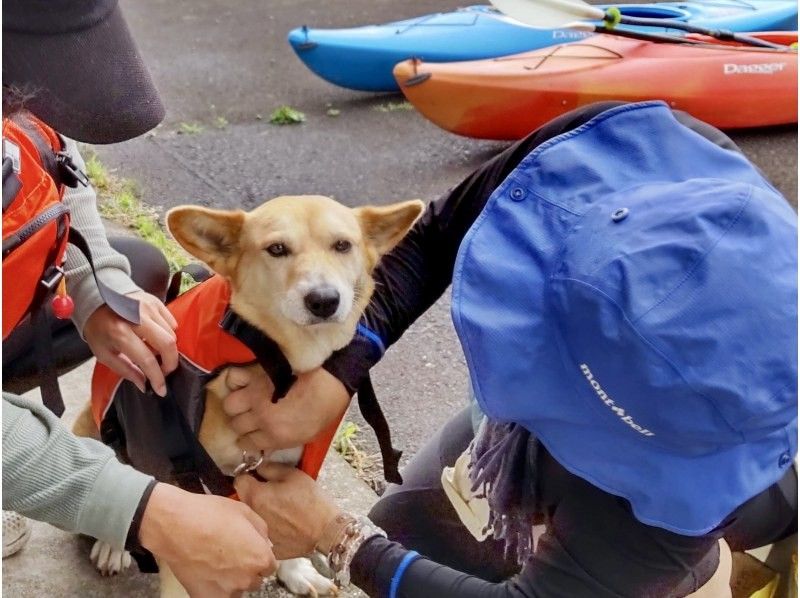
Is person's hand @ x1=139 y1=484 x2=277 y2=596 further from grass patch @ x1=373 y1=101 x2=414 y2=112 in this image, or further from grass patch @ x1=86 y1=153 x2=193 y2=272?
grass patch @ x1=373 y1=101 x2=414 y2=112

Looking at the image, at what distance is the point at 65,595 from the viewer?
75.2 inches

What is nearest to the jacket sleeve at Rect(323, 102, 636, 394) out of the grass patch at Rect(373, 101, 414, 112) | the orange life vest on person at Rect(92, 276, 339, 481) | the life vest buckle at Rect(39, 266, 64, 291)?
the orange life vest on person at Rect(92, 276, 339, 481)

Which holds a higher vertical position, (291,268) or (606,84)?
(291,268)

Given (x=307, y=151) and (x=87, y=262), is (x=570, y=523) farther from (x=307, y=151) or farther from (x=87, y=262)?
(x=307, y=151)

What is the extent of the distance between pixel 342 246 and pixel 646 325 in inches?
39.3

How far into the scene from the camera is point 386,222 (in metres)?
1.90

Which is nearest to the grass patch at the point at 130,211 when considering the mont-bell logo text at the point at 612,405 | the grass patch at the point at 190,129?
the grass patch at the point at 190,129

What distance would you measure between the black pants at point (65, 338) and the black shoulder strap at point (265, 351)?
0.40 metres

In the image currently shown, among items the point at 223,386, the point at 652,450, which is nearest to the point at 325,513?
the point at 223,386

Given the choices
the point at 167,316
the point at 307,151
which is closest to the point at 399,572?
the point at 167,316

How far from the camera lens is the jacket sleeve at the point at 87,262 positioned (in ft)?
5.95

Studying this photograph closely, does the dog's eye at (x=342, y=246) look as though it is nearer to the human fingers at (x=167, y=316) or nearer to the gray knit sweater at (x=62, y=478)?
the human fingers at (x=167, y=316)

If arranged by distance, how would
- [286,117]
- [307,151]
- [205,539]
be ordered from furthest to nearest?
[286,117], [307,151], [205,539]

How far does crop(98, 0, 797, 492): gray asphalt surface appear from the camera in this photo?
3.03m
